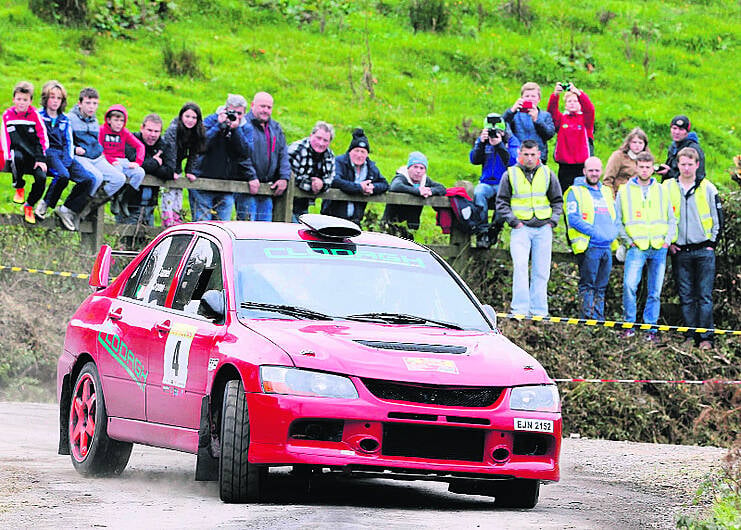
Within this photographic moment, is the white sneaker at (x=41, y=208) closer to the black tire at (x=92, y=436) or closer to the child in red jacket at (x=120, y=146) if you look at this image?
the child in red jacket at (x=120, y=146)

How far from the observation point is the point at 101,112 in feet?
88.1

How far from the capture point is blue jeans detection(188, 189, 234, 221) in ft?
60.4

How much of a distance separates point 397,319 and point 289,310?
2.35ft

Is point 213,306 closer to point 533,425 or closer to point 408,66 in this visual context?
point 533,425

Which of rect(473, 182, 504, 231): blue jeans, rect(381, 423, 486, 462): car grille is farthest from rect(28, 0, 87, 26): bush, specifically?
rect(381, 423, 486, 462): car grille

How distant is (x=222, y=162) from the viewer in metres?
18.5

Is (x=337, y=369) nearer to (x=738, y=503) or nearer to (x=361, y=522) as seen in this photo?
(x=361, y=522)

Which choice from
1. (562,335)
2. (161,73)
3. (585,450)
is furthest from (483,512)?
(161,73)

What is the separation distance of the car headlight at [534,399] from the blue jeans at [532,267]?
9464 mm

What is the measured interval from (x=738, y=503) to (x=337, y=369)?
2.61 meters

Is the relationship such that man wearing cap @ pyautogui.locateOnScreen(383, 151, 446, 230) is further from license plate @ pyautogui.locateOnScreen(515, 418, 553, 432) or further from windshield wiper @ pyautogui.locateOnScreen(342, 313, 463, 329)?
license plate @ pyautogui.locateOnScreen(515, 418, 553, 432)

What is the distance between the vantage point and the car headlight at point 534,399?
916 cm

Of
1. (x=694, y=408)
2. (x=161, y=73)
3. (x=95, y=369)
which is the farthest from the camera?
(x=161, y=73)

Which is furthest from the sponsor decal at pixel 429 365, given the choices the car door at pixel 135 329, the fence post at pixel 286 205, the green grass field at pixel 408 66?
the green grass field at pixel 408 66
